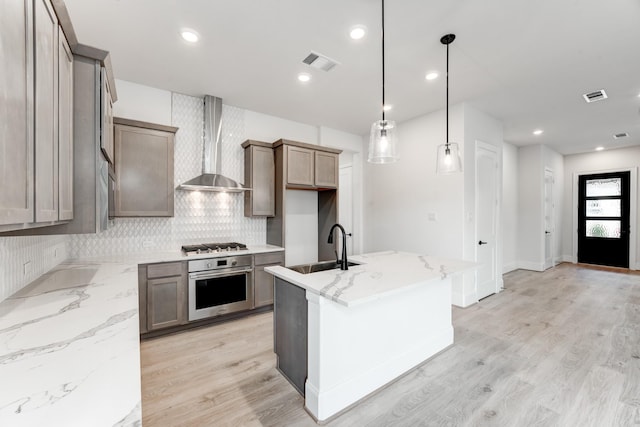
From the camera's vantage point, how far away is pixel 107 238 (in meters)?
3.12

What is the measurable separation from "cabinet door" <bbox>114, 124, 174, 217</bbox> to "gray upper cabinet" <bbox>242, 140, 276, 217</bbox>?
0.99 metres


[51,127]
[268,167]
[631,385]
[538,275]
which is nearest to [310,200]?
[268,167]

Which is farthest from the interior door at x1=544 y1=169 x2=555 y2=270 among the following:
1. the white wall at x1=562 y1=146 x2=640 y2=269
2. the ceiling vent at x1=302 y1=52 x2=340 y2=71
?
the ceiling vent at x1=302 y1=52 x2=340 y2=71

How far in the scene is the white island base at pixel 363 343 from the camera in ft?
6.11

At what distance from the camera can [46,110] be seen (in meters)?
1.14

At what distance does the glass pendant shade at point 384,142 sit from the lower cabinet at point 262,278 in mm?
2034

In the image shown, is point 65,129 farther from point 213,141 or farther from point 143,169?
point 213,141

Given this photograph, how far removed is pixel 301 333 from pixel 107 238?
2567 millimetres

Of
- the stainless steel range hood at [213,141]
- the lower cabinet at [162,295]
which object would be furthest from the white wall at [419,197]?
the lower cabinet at [162,295]

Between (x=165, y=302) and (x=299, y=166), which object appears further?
(x=299, y=166)

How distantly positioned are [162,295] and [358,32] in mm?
3183

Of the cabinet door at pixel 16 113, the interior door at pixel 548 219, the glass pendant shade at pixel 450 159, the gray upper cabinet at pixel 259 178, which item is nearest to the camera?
the cabinet door at pixel 16 113

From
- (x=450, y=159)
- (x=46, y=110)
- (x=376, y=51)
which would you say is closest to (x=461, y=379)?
(x=450, y=159)

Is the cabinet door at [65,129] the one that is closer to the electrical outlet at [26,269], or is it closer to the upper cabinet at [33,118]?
the upper cabinet at [33,118]
